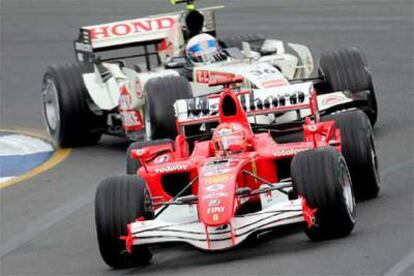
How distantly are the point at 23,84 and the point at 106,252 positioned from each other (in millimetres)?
12754

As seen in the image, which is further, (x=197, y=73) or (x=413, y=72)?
(x=413, y=72)

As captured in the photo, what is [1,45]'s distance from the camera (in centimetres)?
2908

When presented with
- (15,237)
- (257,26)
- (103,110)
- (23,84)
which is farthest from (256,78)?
(257,26)

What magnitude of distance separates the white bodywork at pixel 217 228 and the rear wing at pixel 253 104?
2.40 meters

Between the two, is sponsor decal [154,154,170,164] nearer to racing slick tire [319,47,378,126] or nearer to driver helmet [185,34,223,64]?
racing slick tire [319,47,378,126]

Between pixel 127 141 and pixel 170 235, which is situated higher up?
pixel 170 235

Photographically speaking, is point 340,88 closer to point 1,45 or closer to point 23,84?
point 23,84

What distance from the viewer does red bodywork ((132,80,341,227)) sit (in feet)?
38.6

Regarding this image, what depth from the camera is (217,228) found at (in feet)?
38.0

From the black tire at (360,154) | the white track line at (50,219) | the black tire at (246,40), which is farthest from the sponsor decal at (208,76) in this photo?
the black tire at (360,154)

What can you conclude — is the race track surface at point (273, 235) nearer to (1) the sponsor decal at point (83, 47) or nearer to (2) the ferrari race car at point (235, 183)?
(2) the ferrari race car at point (235, 183)

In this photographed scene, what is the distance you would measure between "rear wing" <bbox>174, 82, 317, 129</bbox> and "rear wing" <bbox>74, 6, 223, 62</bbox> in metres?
4.69

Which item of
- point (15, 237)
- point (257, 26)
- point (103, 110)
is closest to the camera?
point (15, 237)

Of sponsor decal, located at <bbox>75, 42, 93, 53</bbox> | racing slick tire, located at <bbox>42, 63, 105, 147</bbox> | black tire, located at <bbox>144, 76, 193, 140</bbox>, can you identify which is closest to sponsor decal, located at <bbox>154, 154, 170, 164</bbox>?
black tire, located at <bbox>144, 76, 193, 140</bbox>
